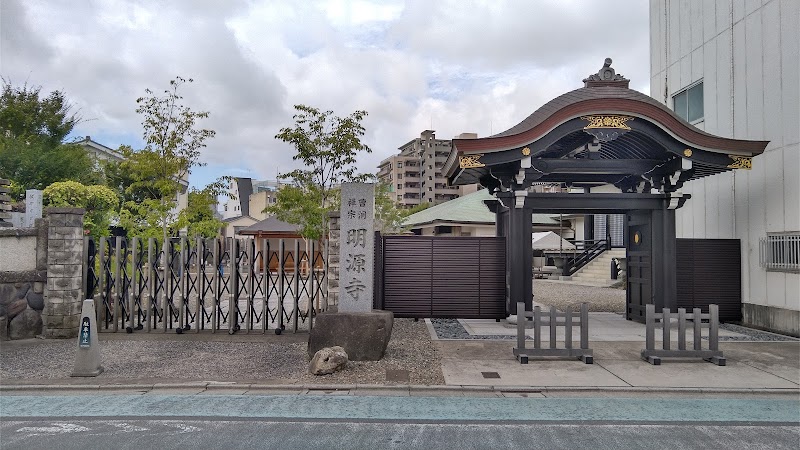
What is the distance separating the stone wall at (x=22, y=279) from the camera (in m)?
11.3

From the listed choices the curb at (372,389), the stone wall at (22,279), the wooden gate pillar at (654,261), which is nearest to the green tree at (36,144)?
the stone wall at (22,279)

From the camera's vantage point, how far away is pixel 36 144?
27.8 m

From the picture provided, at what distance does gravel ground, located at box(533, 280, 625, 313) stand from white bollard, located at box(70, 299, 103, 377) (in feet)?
43.5

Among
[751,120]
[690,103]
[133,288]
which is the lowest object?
[133,288]

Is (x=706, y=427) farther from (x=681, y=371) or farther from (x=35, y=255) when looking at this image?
(x=35, y=255)

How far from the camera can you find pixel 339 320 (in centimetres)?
934

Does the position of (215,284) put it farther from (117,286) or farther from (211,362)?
(211,362)

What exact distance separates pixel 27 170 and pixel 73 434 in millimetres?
25280

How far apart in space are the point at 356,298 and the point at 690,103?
42.6 feet

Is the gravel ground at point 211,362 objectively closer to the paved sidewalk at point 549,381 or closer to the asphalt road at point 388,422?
the paved sidewalk at point 549,381

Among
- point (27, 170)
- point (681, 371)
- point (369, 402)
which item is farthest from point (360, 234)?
point (27, 170)

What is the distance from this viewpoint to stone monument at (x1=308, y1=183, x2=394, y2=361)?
9.27 m

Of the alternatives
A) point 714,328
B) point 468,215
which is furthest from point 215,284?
point 468,215

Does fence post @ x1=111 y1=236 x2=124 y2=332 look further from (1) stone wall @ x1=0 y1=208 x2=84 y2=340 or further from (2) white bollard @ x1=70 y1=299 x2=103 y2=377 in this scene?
(2) white bollard @ x1=70 y1=299 x2=103 y2=377
